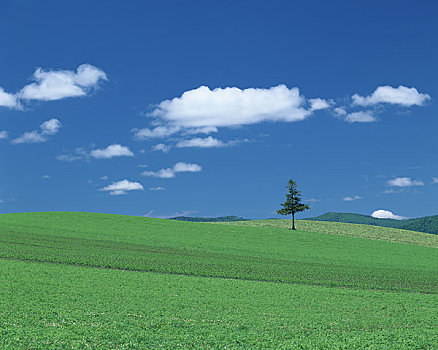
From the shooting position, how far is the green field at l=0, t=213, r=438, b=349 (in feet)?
47.8

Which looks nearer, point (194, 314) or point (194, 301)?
point (194, 314)

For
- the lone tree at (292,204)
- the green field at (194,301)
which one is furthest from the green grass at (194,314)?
the lone tree at (292,204)

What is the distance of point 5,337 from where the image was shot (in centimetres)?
1338

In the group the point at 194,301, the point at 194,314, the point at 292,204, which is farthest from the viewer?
the point at 292,204

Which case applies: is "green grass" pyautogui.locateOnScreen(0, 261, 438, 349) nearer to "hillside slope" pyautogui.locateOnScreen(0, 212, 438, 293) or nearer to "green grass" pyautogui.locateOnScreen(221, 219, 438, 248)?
"hillside slope" pyautogui.locateOnScreen(0, 212, 438, 293)

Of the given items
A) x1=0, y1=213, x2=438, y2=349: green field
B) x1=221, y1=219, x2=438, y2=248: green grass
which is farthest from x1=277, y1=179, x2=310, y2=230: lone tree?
x1=0, y1=213, x2=438, y2=349: green field

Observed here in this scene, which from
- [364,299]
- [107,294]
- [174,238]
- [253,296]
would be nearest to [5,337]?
[107,294]

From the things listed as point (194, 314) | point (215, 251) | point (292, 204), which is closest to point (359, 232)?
point (292, 204)

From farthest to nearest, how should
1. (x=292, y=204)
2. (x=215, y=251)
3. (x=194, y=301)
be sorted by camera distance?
1. (x=292, y=204)
2. (x=215, y=251)
3. (x=194, y=301)

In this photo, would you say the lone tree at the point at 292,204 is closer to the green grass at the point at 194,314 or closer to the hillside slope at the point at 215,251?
the hillside slope at the point at 215,251

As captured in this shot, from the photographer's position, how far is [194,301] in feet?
68.3

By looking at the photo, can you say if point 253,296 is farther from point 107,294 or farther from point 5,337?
point 5,337

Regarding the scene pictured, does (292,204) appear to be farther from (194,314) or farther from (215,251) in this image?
(194,314)

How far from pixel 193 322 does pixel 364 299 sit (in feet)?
40.3
